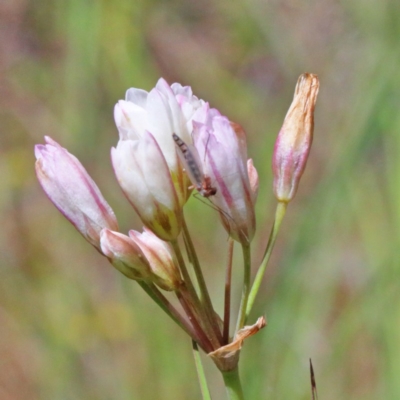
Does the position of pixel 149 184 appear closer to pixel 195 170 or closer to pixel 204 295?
pixel 195 170

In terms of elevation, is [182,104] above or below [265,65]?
below

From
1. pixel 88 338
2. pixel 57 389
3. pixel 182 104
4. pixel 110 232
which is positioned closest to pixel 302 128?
pixel 182 104

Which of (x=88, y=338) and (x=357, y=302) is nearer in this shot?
(x=357, y=302)

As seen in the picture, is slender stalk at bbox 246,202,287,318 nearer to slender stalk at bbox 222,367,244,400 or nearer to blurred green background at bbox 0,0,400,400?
slender stalk at bbox 222,367,244,400

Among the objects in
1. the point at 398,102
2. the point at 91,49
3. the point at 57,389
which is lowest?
the point at 57,389

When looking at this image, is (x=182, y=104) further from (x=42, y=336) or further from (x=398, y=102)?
(x=42, y=336)
